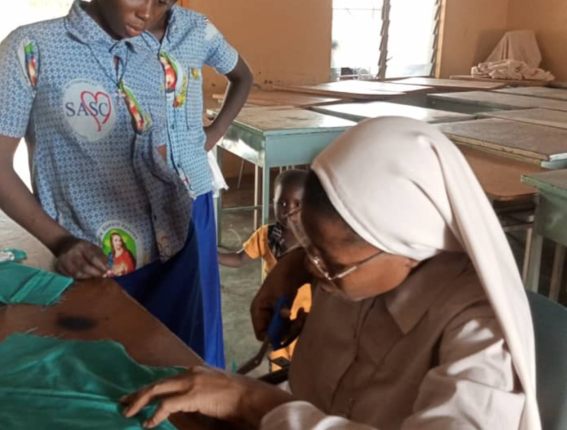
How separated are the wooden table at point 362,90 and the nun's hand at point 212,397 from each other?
4165mm

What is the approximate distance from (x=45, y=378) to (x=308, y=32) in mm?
5661

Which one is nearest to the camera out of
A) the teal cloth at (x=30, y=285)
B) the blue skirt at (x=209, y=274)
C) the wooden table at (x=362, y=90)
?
the teal cloth at (x=30, y=285)

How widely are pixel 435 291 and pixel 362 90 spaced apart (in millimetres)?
4321

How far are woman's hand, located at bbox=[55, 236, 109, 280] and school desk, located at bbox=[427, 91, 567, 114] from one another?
3760mm

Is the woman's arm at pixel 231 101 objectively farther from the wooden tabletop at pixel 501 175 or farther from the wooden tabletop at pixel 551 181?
the wooden tabletop at pixel 551 181

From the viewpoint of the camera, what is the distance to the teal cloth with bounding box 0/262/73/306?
1.30 metres

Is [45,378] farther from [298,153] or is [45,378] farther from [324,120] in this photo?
[324,120]

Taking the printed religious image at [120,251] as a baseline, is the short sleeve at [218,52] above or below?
above

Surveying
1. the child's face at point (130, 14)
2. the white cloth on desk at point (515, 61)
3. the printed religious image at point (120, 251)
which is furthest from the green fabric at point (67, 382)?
the white cloth on desk at point (515, 61)

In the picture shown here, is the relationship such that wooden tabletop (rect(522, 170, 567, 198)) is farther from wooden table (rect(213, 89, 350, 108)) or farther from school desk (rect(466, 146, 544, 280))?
wooden table (rect(213, 89, 350, 108))

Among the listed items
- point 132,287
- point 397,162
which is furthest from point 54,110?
point 397,162

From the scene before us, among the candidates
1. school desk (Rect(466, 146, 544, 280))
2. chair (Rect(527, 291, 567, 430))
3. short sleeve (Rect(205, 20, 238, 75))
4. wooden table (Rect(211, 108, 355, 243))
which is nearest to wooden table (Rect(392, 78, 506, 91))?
wooden table (Rect(211, 108, 355, 243))

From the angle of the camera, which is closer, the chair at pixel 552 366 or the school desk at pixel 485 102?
the chair at pixel 552 366

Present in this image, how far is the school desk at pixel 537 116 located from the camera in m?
3.69
